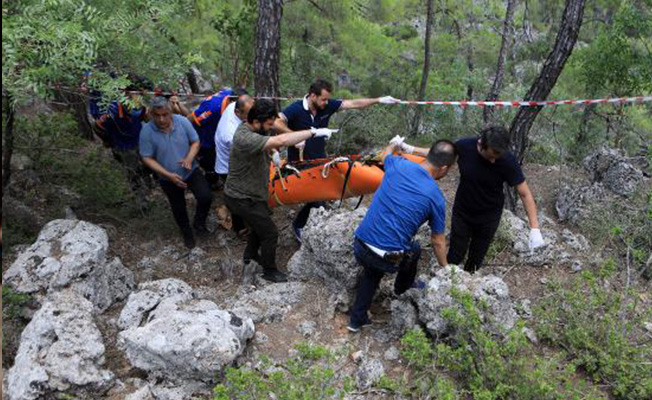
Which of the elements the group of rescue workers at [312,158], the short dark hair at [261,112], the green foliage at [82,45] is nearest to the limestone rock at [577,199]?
the group of rescue workers at [312,158]

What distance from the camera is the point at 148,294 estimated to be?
3900mm

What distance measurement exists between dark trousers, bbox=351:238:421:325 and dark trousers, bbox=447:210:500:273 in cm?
65

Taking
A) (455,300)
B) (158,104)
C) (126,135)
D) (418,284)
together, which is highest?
(158,104)

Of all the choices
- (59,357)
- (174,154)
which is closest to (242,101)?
(174,154)

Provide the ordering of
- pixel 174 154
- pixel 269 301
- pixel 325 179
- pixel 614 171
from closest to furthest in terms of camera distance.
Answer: pixel 269 301, pixel 325 179, pixel 174 154, pixel 614 171

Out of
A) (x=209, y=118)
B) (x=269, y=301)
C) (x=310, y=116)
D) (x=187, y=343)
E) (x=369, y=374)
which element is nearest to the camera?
(x=187, y=343)

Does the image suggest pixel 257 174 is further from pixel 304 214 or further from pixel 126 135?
pixel 126 135

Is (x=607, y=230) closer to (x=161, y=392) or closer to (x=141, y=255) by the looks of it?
(x=161, y=392)

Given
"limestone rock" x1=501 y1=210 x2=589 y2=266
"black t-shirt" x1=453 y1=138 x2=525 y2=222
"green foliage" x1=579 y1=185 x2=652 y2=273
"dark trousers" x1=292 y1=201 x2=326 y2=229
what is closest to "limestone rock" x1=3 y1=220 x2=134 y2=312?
"dark trousers" x1=292 y1=201 x2=326 y2=229

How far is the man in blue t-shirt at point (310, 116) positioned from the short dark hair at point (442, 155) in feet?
5.84

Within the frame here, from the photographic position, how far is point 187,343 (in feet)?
10.1

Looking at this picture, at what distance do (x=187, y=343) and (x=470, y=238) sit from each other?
255 cm

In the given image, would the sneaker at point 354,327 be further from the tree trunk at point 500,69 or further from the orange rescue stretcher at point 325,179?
the tree trunk at point 500,69

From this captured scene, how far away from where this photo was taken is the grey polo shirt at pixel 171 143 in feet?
15.8
